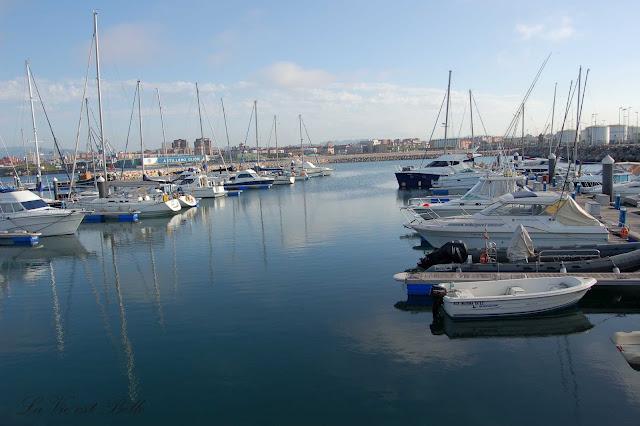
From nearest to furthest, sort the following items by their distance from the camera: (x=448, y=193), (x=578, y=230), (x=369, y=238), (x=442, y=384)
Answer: (x=442, y=384) < (x=578, y=230) < (x=369, y=238) < (x=448, y=193)

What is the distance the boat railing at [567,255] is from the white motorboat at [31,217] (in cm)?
2621


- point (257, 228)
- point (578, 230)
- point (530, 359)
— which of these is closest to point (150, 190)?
point (257, 228)

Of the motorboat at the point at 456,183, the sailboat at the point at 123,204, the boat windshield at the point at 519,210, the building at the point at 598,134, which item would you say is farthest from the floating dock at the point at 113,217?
the building at the point at 598,134

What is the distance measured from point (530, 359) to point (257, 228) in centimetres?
2276

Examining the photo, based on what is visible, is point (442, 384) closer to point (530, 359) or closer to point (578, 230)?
point (530, 359)

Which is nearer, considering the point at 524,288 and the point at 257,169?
the point at 524,288

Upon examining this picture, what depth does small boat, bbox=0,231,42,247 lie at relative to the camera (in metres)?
29.1

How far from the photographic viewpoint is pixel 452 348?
490 inches

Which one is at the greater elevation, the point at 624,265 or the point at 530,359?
the point at 624,265

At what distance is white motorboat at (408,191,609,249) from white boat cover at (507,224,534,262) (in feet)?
3.50

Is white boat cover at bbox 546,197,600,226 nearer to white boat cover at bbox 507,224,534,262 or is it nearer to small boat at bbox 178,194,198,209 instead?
white boat cover at bbox 507,224,534,262

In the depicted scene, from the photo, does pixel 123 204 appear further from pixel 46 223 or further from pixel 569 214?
pixel 569 214

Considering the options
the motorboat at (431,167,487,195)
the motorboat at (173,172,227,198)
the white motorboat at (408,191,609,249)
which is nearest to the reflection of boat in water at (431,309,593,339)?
the white motorboat at (408,191,609,249)

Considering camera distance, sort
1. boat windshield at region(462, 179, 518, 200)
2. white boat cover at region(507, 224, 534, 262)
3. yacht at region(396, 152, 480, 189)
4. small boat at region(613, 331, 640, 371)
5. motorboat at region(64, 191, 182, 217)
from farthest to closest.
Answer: yacht at region(396, 152, 480, 189) → motorboat at region(64, 191, 182, 217) → boat windshield at region(462, 179, 518, 200) → white boat cover at region(507, 224, 534, 262) → small boat at region(613, 331, 640, 371)
